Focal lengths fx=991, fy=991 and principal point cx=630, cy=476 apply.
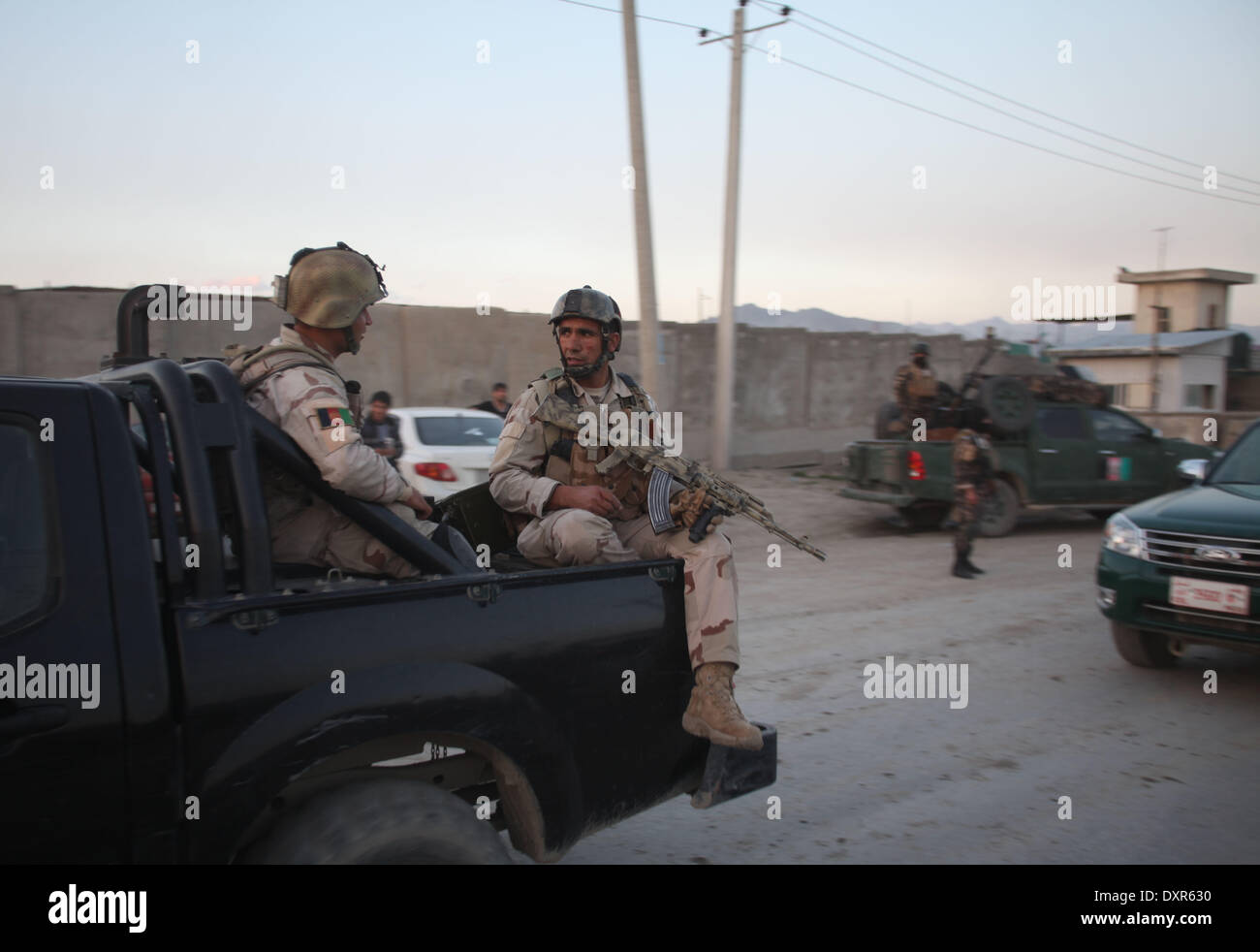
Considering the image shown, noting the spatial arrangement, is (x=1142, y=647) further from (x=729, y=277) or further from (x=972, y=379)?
(x=729, y=277)

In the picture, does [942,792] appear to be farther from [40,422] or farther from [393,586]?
[40,422]

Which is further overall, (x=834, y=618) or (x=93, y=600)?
(x=834, y=618)

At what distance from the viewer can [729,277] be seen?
15.4 m

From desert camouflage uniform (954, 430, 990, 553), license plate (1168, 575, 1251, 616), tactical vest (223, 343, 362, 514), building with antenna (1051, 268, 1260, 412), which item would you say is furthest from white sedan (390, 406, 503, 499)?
building with antenna (1051, 268, 1260, 412)

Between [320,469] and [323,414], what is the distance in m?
0.15

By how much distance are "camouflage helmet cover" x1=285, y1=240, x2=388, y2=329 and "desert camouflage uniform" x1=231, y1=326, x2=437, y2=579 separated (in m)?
0.09

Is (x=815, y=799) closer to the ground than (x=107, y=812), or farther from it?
closer to the ground

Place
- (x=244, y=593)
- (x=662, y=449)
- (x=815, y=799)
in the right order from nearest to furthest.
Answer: (x=244, y=593) → (x=662, y=449) → (x=815, y=799)

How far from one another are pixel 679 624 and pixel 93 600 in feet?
5.15

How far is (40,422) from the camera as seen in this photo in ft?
6.91

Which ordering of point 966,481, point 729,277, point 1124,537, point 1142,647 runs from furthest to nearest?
point 729,277
point 966,481
point 1142,647
point 1124,537

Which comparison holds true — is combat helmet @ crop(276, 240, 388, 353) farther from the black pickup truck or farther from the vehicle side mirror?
the vehicle side mirror

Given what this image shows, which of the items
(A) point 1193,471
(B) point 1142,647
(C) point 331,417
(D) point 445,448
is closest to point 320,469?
(C) point 331,417
